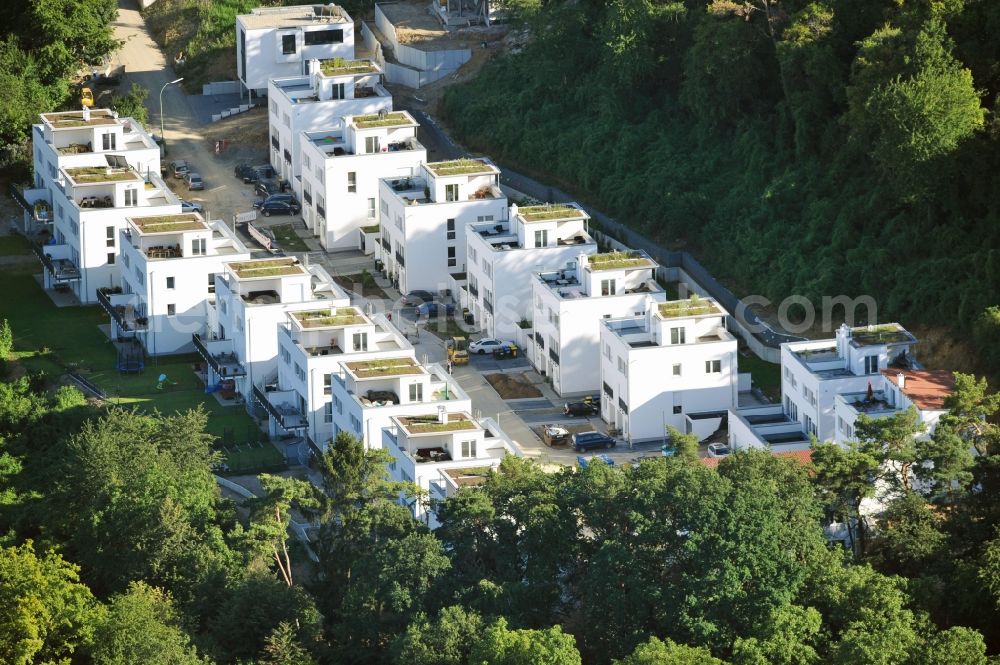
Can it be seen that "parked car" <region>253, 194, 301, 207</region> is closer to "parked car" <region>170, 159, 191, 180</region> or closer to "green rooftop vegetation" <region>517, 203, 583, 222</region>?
"parked car" <region>170, 159, 191, 180</region>

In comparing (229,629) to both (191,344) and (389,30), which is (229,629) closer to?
(191,344)

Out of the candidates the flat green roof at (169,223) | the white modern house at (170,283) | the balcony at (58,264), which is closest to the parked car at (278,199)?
the balcony at (58,264)

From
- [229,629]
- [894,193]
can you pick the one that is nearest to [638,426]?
[894,193]

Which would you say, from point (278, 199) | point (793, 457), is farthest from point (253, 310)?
point (793, 457)

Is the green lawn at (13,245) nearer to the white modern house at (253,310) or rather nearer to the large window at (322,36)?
the white modern house at (253,310)

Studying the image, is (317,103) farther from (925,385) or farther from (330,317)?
(925,385)

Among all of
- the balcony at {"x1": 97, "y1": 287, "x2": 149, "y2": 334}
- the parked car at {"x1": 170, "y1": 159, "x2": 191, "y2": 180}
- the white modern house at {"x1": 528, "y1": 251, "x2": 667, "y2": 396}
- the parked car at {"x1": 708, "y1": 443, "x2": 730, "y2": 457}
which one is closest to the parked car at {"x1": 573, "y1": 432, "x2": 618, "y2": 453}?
the parked car at {"x1": 708, "y1": 443, "x2": 730, "y2": 457}
